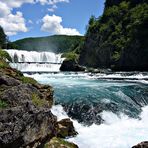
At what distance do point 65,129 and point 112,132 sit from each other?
3360 mm

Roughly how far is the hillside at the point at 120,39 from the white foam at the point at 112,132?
1903 inches

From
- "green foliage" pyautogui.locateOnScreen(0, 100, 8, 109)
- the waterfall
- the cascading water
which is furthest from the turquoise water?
the waterfall

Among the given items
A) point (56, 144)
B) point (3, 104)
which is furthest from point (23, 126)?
point (56, 144)

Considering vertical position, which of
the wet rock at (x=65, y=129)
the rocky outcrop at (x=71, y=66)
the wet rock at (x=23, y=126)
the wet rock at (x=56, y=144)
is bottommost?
the rocky outcrop at (x=71, y=66)

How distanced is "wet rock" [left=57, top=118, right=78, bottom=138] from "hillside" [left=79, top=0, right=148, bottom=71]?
175ft

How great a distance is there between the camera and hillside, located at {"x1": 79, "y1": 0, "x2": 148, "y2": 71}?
7181 cm

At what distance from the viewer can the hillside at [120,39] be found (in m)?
71.8

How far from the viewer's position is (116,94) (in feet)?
92.6

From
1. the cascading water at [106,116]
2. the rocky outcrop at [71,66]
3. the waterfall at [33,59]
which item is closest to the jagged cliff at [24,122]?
the cascading water at [106,116]

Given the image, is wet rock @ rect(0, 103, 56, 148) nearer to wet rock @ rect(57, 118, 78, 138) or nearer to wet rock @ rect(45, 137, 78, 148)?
wet rock @ rect(45, 137, 78, 148)

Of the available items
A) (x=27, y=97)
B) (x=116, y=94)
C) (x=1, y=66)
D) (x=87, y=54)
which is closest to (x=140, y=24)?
(x=87, y=54)

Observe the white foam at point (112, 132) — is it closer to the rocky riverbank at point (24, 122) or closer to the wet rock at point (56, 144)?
the wet rock at point (56, 144)

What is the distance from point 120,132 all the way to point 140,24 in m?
57.1

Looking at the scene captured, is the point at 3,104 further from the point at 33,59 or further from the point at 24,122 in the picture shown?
the point at 33,59
